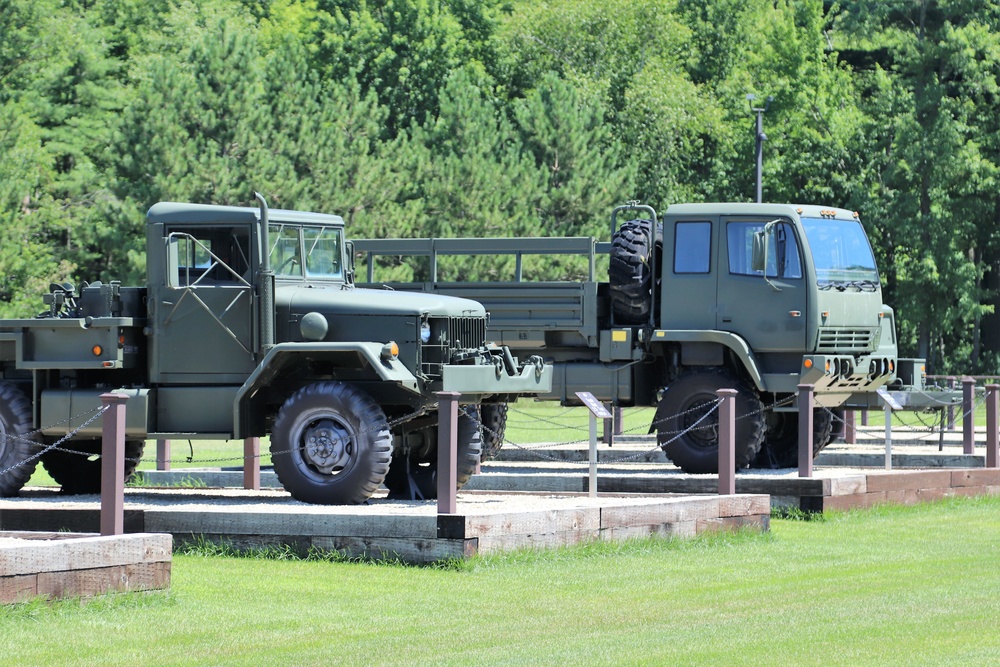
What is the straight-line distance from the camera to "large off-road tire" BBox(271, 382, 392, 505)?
15352mm

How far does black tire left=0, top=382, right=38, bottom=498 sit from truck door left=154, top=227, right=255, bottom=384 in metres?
1.40

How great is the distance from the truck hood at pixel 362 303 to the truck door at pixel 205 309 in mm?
417

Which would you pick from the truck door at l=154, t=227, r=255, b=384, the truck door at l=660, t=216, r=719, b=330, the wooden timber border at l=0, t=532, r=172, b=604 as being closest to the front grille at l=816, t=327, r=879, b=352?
the truck door at l=660, t=216, r=719, b=330

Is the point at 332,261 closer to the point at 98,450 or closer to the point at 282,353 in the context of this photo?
the point at 282,353

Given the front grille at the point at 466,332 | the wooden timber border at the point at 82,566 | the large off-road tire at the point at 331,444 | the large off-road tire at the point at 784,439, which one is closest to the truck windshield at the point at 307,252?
the front grille at the point at 466,332

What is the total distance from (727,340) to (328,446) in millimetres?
6613

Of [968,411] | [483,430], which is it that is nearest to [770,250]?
[483,430]

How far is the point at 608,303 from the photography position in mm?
21953

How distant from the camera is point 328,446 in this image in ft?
51.1

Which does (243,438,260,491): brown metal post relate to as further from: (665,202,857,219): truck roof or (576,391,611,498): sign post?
(665,202,857,219): truck roof

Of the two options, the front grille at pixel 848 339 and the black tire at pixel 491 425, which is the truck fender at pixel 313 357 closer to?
the black tire at pixel 491 425

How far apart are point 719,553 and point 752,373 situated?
6088 millimetres

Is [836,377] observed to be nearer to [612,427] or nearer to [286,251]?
[612,427]

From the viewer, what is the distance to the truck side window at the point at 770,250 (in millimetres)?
20672
